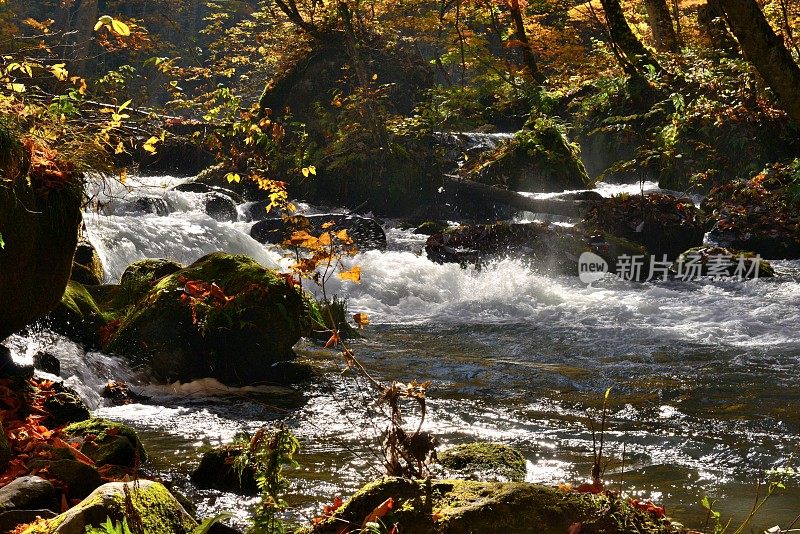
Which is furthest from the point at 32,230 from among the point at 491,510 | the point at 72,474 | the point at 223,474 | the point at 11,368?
the point at 491,510

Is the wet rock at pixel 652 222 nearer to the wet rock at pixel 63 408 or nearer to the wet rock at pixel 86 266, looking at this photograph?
the wet rock at pixel 86 266

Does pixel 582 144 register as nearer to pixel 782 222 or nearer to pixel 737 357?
pixel 782 222

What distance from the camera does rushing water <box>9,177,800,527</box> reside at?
4691mm

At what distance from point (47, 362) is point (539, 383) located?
13.0 feet

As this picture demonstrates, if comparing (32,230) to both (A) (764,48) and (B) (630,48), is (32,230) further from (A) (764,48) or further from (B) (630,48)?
(B) (630,48)

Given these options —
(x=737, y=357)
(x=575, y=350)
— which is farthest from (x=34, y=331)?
(x=737, y=357)

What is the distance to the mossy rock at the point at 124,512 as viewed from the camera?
2633 millimetres

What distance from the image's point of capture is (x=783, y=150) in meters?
15.5

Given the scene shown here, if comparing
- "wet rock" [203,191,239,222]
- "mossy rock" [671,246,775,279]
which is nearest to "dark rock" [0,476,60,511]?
"mossy rock" [671,246,775,279]

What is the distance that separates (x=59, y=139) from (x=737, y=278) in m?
9.82

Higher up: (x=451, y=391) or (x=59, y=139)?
(x=59, y=139)

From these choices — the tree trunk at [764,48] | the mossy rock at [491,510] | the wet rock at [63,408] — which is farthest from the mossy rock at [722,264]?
the mossy rock at [491,510]

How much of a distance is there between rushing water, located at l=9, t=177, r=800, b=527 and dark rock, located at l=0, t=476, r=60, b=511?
2.98 ft

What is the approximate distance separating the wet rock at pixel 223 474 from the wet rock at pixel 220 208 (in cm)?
1089
